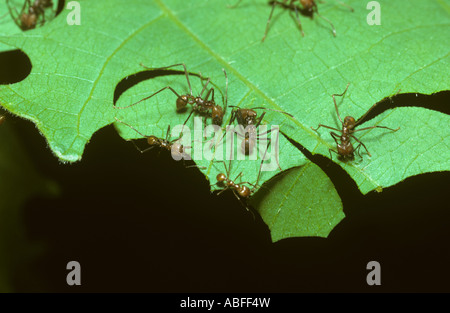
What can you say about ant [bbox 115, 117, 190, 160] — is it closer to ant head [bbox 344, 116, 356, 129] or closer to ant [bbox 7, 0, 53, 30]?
ant head [bbox 344, 116, 356, 129]

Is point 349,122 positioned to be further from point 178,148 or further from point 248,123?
point 178,148

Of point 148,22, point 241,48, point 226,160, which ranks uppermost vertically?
point 148,22

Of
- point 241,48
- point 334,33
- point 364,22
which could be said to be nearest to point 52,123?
point 241,48

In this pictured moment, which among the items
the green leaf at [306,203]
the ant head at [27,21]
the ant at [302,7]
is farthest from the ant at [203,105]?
the ant head at [27,21]

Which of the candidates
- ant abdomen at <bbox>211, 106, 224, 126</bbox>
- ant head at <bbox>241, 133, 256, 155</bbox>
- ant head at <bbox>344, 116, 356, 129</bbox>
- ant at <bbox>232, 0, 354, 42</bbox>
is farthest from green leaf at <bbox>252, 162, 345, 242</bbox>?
ant at <bbox>232, 0, 354, 42</bbox>

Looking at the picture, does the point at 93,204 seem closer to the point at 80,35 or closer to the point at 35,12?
the point at 80,35

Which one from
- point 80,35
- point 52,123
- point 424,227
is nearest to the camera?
point 52,123
